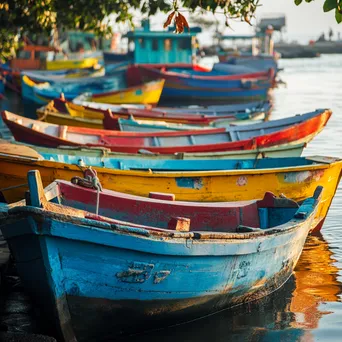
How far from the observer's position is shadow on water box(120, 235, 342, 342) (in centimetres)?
755

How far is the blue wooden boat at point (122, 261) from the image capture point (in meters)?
6.43

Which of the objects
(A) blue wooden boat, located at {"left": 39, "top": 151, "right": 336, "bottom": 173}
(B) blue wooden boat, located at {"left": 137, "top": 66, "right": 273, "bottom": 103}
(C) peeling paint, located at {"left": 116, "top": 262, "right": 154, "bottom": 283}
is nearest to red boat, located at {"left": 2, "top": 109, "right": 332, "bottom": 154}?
(A) blue wooden boat, located at {"left": 39, "top": 151, "right": 336, "bottom": 173}

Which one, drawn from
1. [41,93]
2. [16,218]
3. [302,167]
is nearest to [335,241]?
[302,167]

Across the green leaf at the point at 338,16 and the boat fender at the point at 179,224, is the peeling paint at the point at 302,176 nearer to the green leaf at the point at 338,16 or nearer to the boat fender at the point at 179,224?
the boat fender at the point at 179,224

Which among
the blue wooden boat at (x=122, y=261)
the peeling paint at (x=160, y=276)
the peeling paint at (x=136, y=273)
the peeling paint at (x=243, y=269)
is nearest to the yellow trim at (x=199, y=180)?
the blue wooden boat at (x=122, y=261)

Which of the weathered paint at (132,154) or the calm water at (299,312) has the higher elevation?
the weathered paint at (132,154)

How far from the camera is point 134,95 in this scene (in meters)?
27.0

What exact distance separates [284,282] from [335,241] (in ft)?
7.22

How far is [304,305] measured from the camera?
8523 millimetres

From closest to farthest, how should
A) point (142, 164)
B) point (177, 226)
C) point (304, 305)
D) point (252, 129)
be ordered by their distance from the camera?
1. point (177, 226)
2. point (304, 305)
3. point (142, 164)
4. point (252, 129)

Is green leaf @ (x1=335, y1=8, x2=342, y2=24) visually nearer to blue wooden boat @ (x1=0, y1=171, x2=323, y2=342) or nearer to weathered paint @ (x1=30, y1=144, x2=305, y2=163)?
blue wooden boat @ (x1=0, y1=171, x2=323, y2=342)

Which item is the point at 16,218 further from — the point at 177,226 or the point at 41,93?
the point at 41,93

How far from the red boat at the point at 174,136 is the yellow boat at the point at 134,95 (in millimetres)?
10745

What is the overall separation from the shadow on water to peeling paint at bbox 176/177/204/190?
1.55 m
